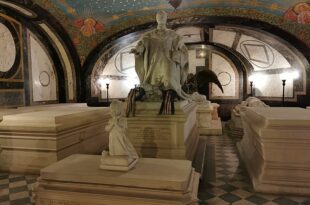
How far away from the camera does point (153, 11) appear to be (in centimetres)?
746

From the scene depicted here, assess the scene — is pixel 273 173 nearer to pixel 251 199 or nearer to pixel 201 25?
pixel 251 199

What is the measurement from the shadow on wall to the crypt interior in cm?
2

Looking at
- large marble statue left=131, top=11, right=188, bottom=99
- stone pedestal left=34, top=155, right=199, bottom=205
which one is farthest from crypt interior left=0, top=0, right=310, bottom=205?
large marble statue left=131, top=11, right=188, bottom=99

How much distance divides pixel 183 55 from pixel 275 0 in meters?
3.80

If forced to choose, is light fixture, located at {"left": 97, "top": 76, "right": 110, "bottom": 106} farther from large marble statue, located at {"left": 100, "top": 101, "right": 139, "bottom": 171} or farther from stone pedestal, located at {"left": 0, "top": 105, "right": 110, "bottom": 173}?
large marble statue, located at {"left": 100, "top": 101, "right": 139, "bottom": 171}

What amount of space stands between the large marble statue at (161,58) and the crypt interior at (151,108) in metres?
0.18

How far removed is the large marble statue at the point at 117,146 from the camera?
7.96 ft

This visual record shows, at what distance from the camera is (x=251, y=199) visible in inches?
121

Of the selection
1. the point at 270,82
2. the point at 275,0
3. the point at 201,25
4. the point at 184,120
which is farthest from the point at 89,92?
the point at 270,82

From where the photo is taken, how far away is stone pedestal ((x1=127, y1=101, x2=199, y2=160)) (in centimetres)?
382

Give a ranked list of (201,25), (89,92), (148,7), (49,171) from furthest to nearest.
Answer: (89,92) → (201,25) → (148,7) → (49,171)

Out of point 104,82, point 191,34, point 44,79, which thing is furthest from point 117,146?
point 191,34

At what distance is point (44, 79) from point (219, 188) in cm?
657

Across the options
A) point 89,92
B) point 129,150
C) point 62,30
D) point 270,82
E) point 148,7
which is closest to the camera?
point 129,150
